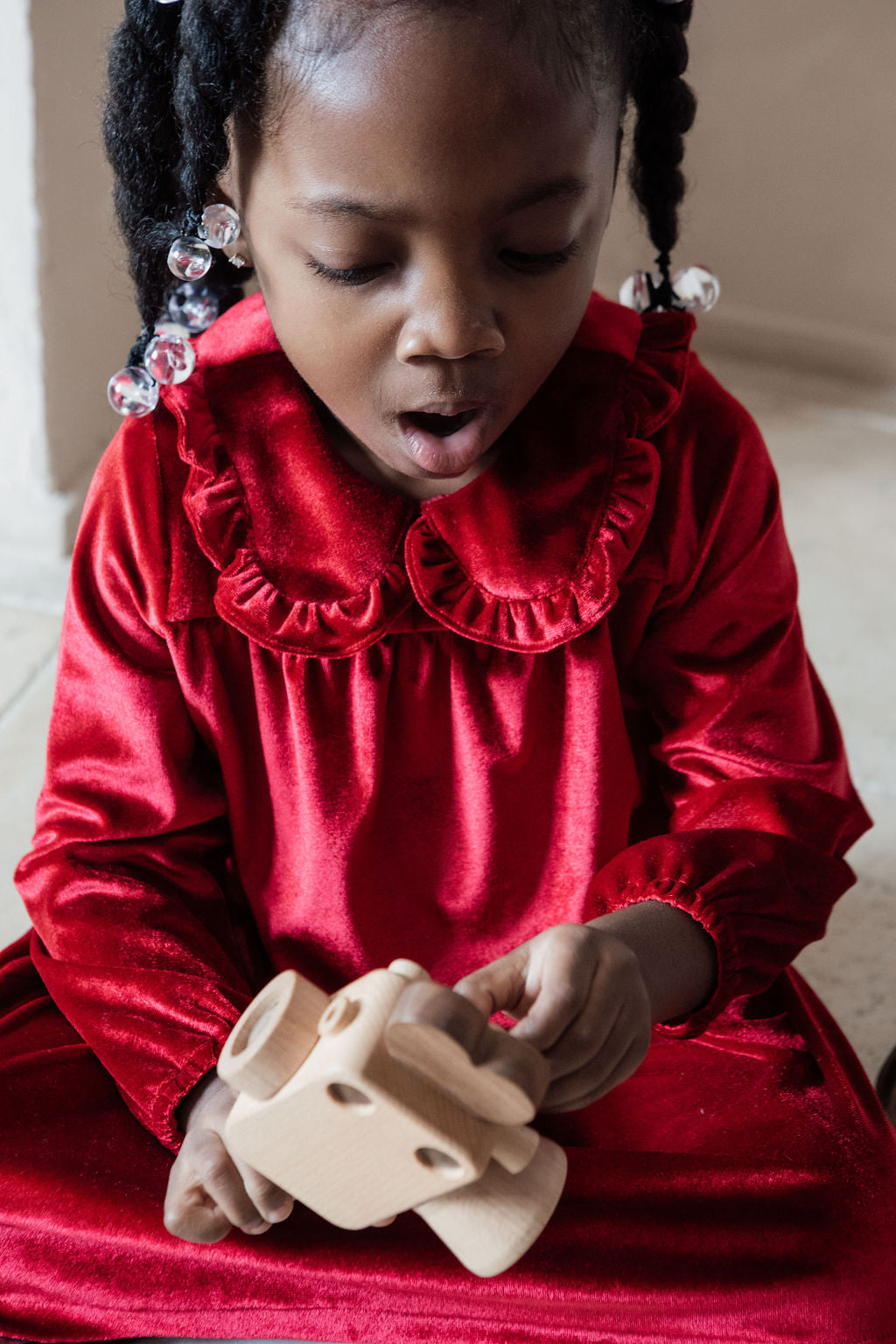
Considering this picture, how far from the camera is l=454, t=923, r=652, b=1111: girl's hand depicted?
536mm

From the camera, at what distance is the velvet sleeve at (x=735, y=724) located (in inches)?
27.0

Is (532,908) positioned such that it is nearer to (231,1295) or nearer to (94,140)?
(231,1295)

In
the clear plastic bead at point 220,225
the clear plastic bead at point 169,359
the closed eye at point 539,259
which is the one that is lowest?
the clear plastic bead at point 169,359

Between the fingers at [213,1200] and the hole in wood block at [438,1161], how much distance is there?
0.44 ft

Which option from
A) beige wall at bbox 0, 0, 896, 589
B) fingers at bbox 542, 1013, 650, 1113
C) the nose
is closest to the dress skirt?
fingers at bbox 542, 1013, 650, 1113

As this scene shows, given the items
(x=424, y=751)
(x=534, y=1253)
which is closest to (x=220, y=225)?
(x=424, y=751)

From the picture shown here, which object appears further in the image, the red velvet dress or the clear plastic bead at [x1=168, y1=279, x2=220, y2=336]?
the clear plastic bead at [x1=168, y1=279, x2=220, y2=336]

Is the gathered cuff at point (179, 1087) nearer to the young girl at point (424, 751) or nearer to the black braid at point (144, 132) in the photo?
the young girl at point (424, 751)

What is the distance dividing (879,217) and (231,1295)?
4.99 ft

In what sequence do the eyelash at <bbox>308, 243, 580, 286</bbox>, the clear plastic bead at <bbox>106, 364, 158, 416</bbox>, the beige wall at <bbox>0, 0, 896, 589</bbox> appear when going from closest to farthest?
the eyelash at <bbox>308, 243, 580, 286</bbox>, the clear plastic bead at <bbox>106, 364, 158, 416</bbox>, the beige wall at <bbox>0, 0, 896, 589</bbox>

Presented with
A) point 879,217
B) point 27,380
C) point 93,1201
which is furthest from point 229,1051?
point 879,217

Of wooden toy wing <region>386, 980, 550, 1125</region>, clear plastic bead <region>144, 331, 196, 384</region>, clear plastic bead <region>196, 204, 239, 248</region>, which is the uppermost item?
clear plastic bead <region>196, 204, 239, 248</region>

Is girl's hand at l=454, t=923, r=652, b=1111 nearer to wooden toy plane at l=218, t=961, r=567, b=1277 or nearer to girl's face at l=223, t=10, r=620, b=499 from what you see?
wooden toy plane at l=218, t=961, r=567, b=1277

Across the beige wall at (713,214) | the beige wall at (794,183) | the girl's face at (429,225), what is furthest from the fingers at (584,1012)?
the beige wall at (794,183)
